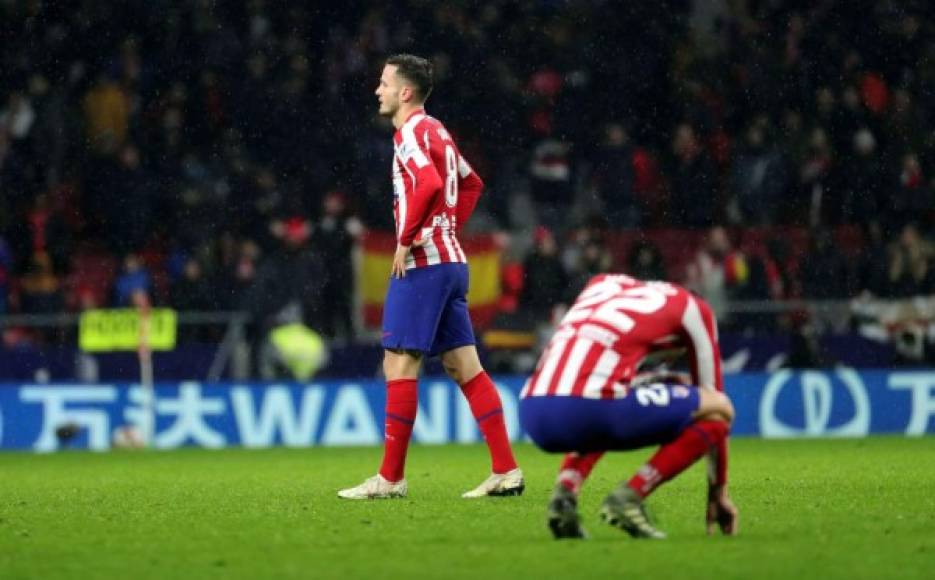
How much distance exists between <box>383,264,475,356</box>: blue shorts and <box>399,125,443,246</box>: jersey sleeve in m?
0.23

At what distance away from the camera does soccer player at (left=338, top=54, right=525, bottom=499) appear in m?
8.91

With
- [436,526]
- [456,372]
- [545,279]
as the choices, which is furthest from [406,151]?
[545,279]

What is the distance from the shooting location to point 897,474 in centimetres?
1048

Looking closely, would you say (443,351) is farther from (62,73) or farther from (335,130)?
(62,73)

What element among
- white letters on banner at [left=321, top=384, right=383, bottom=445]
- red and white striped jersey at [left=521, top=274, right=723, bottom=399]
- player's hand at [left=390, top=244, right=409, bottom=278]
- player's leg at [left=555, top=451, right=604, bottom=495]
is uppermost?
player's hand at [left=390, top=244, right=409, bottom=278]

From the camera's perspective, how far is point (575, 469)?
6.62m

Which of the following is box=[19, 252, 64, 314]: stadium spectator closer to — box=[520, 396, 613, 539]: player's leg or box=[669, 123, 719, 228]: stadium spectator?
box=[669, 123, 719, 228]: stadium spectator

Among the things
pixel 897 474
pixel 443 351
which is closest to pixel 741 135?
pixel 897 474

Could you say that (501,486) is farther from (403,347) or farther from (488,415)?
(403,347)

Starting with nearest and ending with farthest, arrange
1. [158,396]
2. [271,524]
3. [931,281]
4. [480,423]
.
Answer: [271,524], [480,423], [158,396], [931,281]

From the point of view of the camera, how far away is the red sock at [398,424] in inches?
353

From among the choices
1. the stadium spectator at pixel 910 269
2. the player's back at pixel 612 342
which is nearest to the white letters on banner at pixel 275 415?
the stadium spectator at pixel 910 269

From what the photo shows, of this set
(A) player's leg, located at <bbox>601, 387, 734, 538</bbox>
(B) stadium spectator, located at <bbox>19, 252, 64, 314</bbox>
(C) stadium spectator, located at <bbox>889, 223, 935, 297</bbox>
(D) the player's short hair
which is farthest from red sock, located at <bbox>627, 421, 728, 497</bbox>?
(B) stadium spectator, located at <bbox>19, 252, 64, 314</bbox>

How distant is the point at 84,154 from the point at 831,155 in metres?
7.99
